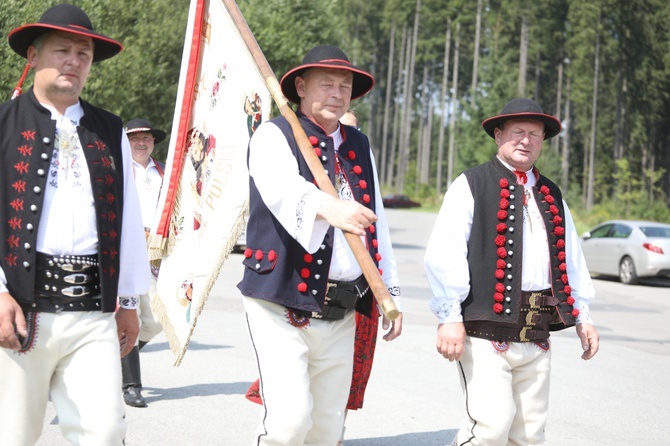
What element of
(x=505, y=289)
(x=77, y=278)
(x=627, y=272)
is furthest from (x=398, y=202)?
(x=77, y=278)

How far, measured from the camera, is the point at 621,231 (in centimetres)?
2195

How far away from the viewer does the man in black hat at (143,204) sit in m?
7.47

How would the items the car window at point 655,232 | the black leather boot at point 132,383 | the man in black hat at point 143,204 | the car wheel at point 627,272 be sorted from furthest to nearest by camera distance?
the car window at point 655,232 < the car wheel at point 627,272 < the man in black hat at point 143,204 < the black leather boot at point 132,383

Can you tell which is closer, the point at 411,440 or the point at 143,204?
the point at 411,440

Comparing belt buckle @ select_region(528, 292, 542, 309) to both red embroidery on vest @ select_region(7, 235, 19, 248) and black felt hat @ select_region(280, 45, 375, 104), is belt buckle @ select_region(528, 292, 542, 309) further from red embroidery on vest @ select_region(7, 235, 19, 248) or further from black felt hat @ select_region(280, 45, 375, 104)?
red embroidery on vest @ select_region(7, 235, 19, 248)

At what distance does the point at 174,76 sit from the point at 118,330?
1818 cm

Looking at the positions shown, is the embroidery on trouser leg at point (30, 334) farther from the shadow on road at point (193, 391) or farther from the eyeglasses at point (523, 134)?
the shadow on road at point (193, 391)

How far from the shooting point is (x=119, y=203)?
13.1ft

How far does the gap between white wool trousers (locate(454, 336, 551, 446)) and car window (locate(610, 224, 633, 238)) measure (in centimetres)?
1739

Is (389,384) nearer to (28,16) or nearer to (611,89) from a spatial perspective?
(28,16)

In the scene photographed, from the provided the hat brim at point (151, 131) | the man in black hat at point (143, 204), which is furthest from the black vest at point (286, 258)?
the hat brim at point (151, 131)

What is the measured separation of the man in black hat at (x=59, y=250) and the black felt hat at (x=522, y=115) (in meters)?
Result: 2.27

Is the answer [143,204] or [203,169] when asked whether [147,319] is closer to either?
[143,204]

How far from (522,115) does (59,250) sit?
2680 millimetres
